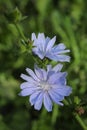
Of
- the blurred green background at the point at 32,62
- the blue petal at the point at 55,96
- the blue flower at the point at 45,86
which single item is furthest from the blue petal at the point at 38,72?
the blurred green background at the point at 32,62

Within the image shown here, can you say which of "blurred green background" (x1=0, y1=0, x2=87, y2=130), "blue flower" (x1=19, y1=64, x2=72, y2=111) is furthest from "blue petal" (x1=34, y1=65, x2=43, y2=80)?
"blurred green background" (x1=0, y1=0, x2=87, y2=130)

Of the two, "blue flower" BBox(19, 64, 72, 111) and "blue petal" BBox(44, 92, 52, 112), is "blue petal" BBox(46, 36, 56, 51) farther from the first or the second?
"blue petal" BBox(44, 92, 52, 112)

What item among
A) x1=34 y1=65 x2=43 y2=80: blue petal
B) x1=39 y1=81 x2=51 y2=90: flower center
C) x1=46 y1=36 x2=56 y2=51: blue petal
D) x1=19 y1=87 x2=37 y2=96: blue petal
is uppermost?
x1=46 y1=36 x2=56 y2=51: blue petal

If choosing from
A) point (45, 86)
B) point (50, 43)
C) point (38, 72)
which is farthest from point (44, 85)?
point (50, 43)

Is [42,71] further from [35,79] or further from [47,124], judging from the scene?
[47,124]

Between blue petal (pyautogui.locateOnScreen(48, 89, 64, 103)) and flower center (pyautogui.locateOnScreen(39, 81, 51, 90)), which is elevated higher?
flower center (pyautogui.locateOnScreen(39, 81, 51, 90))

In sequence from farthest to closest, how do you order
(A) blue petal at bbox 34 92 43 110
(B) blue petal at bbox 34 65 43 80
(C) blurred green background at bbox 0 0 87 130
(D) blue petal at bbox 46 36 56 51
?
(C) blurred green background at bbox 0 0 87 130 < (D) blue petal at bbox 46 36 56 51 < (B) blue petal at bbox 34 65 43 80 < (A) blue petal at bbox 34 92 43 110
